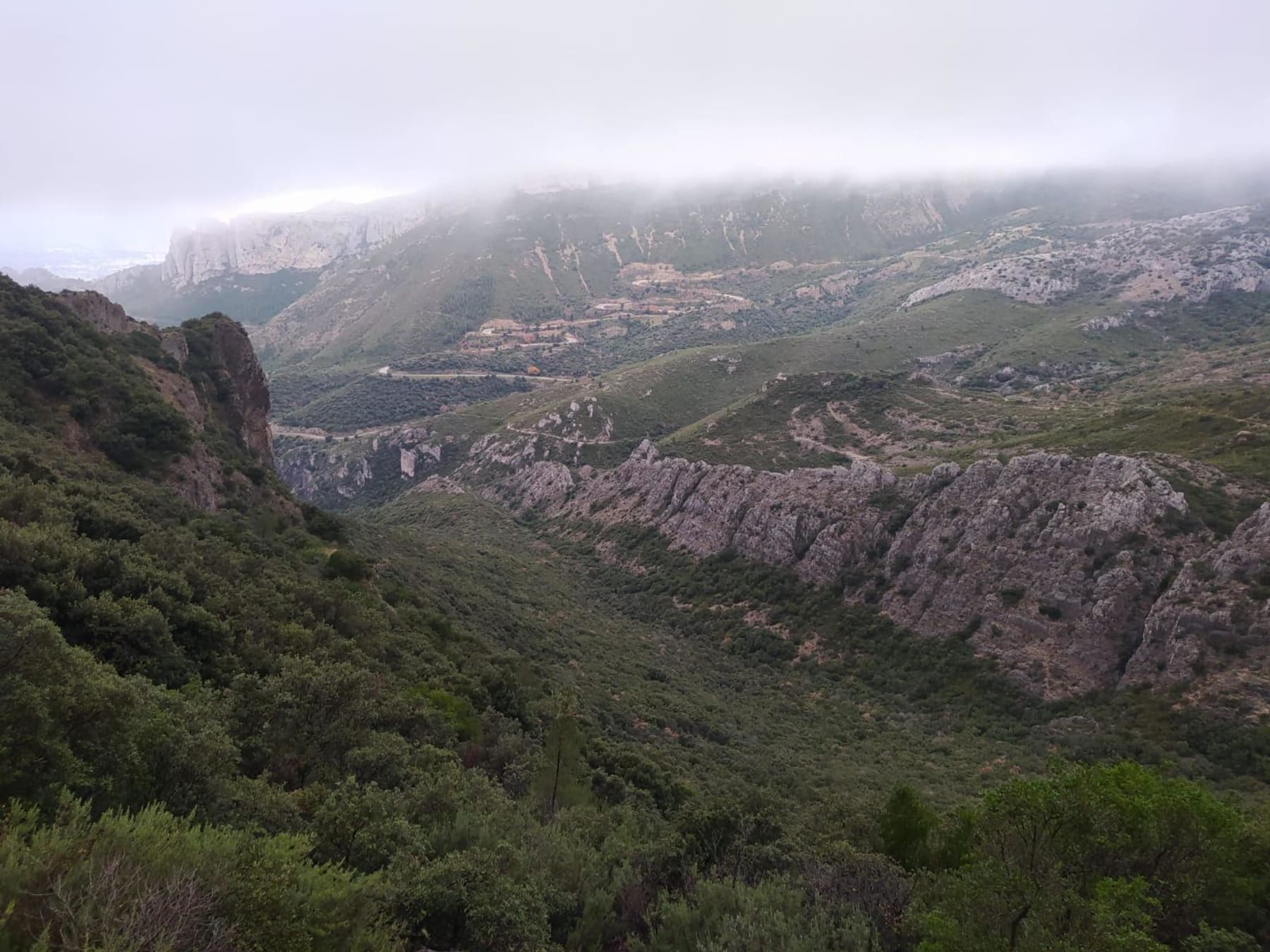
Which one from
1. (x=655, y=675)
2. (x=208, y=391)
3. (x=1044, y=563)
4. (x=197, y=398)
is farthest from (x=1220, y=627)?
(x=208, y=391)

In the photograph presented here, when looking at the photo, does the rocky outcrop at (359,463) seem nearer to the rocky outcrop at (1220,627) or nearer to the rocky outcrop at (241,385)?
the rocky outcrop at (241,385)

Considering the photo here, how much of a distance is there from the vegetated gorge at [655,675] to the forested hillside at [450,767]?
0.13m

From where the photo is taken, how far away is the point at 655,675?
54.8 meters

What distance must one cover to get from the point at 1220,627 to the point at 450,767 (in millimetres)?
51658

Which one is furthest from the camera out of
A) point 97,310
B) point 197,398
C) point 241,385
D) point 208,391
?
point 241,385

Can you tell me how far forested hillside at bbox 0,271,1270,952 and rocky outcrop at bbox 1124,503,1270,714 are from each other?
278cm

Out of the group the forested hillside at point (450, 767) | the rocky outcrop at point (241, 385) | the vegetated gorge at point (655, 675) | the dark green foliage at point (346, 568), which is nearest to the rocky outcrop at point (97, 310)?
the vegetated gorge at point (655, 675)

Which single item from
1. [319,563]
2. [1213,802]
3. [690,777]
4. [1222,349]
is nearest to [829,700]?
[690,777]

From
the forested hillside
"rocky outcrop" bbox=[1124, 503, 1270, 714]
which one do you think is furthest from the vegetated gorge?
"rocky outcrop" bbox=[1124, 503, 1270, 714]

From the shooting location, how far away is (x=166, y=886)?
24.9ft

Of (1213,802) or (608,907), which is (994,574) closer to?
(1213,802)

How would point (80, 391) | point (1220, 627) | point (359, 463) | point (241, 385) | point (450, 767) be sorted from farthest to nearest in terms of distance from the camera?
1. point (359, 463)
2. point (241, 385)
3. point (80, 391)
4. point (1220, 627)
5. point (450, 767)

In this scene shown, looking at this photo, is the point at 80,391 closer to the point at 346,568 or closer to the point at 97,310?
the point at 346,568

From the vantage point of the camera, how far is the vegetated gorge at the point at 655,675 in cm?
1162
